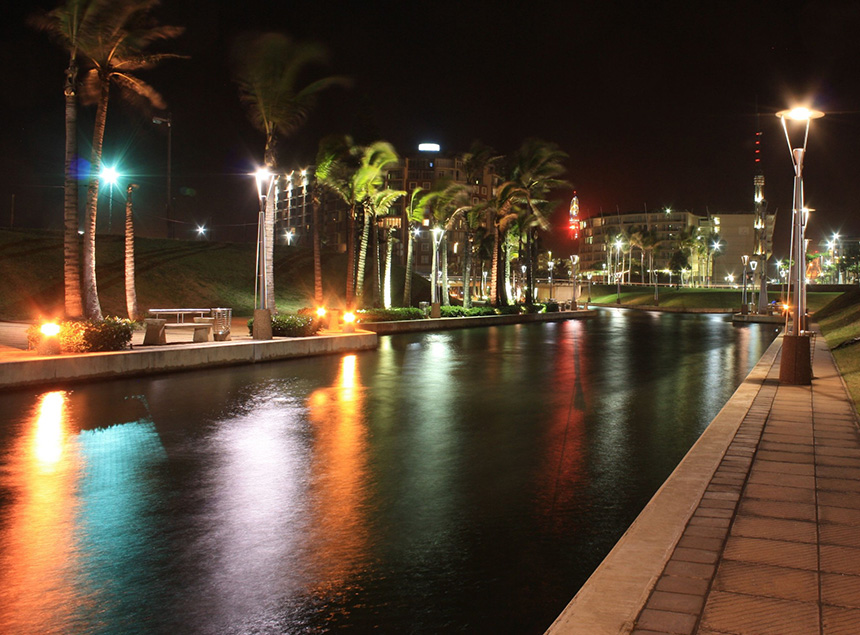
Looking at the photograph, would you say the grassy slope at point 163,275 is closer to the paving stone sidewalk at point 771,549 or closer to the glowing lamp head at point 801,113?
the glowing lamp head at point 801,113

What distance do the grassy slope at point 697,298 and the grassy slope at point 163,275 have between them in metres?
37.8

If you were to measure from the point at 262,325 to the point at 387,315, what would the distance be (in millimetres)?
14888

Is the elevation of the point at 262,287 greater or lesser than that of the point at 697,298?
greater

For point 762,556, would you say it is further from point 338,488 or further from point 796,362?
point 796,362

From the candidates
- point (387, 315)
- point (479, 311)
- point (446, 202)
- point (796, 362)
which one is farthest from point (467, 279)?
point (796, 362)

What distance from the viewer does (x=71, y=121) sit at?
2125cm

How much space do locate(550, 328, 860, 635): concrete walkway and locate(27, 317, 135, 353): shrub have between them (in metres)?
14.3

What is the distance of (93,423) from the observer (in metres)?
10.9

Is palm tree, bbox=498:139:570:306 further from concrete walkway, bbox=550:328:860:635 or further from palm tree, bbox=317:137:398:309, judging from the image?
concrete walkway, bbox=550:328:860:635

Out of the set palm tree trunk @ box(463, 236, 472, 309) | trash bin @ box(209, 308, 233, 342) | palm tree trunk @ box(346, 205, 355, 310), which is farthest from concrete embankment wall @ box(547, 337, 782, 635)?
palm tree trunk @ box(463, 236, 472, 309)

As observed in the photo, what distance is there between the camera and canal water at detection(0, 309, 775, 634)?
457 centimetres

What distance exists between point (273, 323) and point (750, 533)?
20298 mm

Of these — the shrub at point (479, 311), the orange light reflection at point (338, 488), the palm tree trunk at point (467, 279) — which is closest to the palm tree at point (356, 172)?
the shrub at point (479, 311)

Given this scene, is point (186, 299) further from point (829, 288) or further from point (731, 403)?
point (829, 288)
